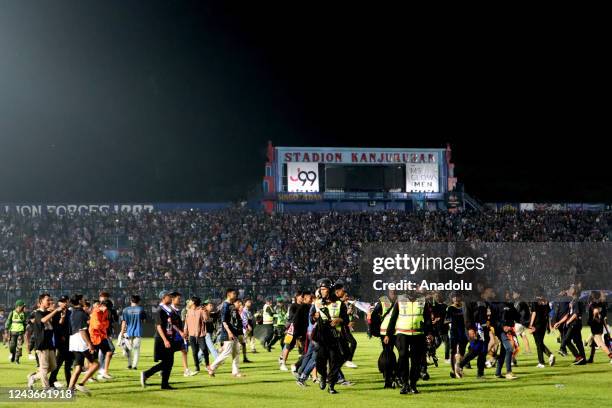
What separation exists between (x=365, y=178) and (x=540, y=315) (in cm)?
4885

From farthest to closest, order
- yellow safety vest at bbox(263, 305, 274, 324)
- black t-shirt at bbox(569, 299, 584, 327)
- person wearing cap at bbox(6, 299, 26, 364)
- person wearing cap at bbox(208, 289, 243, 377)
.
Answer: yellow safety vest at bbox(263, 305, 274, 324)
person wearing cap at bbox(6, 299, 26, 364)
black t-shirt at bbox(569, 299, 584, 327)
person wearing cap at bbox(208, 289, 243, 377)

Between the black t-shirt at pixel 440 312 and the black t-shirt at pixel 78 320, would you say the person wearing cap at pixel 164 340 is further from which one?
the black t-shirt at pixel 440 312

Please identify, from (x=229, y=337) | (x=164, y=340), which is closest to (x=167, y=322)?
(x=164, y=340)

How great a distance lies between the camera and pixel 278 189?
72812 millimetres

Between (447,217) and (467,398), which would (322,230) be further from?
(467,398)

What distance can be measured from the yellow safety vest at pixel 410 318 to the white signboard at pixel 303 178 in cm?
5391

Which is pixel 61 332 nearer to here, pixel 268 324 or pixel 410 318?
pixel 410 318

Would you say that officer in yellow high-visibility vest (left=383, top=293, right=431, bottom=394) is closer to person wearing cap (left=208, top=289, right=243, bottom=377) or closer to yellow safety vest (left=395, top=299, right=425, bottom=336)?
yellow safety vest (left=395, top=299, right=425, bottom=336)

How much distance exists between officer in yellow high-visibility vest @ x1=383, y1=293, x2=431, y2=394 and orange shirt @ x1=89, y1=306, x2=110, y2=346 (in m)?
6.53

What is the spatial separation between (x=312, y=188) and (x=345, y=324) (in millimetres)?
53207

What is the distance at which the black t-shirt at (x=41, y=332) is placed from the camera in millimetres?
18531

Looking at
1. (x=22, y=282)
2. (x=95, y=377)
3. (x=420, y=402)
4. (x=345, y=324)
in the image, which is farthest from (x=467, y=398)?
(x=22, y=282)

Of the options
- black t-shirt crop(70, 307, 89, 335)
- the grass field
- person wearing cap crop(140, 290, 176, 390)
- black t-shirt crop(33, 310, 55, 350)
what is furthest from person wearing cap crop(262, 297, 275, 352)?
black t-shirt crop(33, 310, 55, 350)

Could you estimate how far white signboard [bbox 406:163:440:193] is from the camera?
72.9 metres
